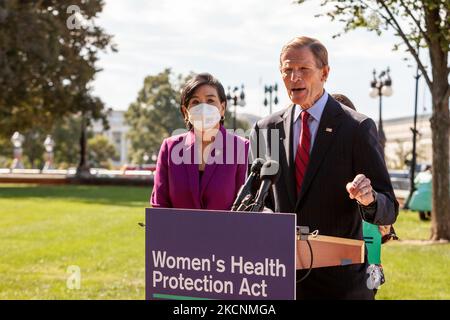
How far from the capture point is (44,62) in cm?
3478

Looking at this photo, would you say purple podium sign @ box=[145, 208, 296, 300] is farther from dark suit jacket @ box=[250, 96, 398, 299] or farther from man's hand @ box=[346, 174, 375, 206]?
dark suit jacket @ box=[250, 96, 398, 299]

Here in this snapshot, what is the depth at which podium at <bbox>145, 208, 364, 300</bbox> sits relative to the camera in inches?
90.8

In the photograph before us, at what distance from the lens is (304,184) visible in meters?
2.91

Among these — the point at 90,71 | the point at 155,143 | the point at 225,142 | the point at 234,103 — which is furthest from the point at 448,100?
the point at 155,143

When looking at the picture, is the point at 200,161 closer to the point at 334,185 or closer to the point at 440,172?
the point at 334,185

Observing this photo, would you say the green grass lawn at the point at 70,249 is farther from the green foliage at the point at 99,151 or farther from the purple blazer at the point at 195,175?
the green foliage at the point at 99,151

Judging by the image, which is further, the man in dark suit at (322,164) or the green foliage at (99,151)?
the green foliage at (99,151)

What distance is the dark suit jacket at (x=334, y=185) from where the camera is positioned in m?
2.90

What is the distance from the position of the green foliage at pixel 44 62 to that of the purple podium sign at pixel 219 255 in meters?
30.9

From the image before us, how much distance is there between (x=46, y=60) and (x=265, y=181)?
Answer: 109 feet

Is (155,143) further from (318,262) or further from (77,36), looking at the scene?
(318,262)

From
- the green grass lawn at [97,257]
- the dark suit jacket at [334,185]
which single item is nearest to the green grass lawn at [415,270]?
the green grass lawn at [97,257]

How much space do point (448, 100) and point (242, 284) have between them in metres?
12.9

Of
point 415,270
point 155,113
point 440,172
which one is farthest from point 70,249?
point 155,113
